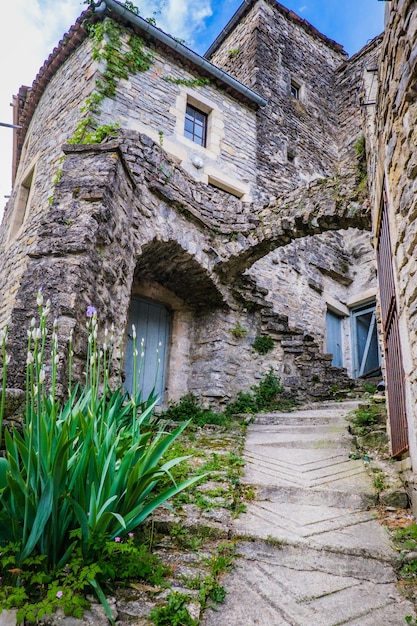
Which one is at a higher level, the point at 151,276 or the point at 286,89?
Answer: the point at 286,89

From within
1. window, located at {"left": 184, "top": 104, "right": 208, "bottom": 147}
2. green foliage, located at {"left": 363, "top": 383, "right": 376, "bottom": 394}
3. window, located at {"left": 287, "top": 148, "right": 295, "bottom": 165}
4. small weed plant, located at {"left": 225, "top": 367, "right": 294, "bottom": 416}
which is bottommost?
small weed plant, located at {"left": 225, "top": 367, "right": 294, "bottom": 416}

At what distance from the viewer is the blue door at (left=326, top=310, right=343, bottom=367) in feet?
31.7

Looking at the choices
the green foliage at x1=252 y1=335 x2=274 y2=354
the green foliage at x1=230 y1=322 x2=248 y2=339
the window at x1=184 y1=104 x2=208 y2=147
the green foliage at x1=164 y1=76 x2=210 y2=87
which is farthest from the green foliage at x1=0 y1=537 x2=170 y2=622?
the green foliage at x1=164 y1=76 x2=210 y2=87

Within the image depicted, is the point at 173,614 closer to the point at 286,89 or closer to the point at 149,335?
the point at 149,335

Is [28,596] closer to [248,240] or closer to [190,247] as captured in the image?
[190,247]

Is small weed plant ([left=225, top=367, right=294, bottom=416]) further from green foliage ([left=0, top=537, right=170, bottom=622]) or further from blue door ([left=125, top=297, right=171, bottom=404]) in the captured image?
green foliage ([left=0, top=537, right=170, bottom=622])

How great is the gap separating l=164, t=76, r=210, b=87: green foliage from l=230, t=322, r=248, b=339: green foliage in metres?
5.01

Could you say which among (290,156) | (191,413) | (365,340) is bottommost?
(191,413)

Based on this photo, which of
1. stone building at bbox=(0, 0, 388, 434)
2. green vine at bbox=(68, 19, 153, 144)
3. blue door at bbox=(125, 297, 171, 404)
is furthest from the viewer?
green vine at bbox=(68, 19, 153, 144)

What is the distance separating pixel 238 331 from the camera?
6.63 m

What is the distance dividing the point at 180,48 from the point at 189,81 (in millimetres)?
591

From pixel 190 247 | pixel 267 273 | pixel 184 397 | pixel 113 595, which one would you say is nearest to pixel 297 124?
pixel 267 273

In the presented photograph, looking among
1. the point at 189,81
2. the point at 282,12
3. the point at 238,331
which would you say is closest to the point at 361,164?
the point at 238,331

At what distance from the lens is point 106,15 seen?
7.04 meters
